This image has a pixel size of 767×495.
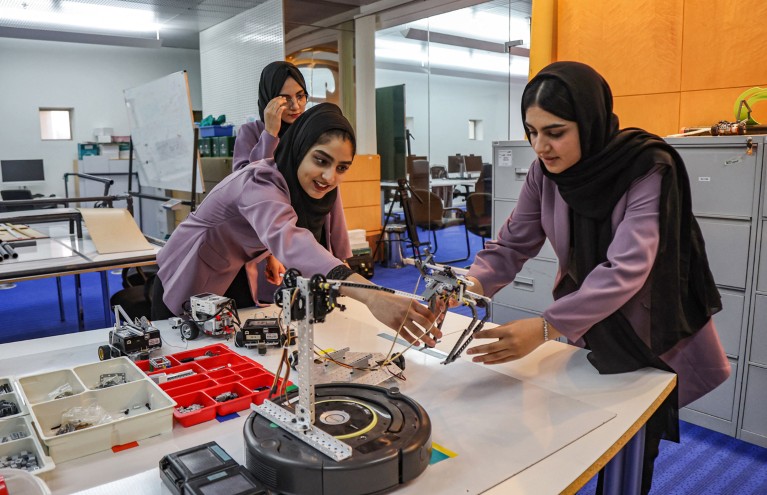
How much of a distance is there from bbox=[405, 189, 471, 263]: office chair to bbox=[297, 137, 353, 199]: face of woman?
440 centimetres

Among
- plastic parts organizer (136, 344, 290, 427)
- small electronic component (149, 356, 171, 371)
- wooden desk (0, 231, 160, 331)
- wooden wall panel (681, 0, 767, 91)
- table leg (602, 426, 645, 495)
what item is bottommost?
table leg (602, 426, 645, 495)

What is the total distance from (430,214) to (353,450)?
5555 mm

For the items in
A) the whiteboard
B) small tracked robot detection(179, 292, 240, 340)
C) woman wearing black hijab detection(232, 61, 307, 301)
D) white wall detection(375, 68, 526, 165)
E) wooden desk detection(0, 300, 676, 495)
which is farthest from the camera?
white wall detection(375, 68, 526, 165)

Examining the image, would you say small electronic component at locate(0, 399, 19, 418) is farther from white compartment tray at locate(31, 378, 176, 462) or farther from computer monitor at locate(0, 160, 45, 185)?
computer monitor at locate(0, 160, 45, 185)

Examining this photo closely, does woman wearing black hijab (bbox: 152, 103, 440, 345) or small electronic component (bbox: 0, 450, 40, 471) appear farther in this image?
woman wearing black hijab (bbox: 152, 103, 440, 345)

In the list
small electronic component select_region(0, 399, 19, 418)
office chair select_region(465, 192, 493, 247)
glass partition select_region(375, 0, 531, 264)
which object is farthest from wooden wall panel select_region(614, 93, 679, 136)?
small electronic component select_region(0, 399, 19, 418)

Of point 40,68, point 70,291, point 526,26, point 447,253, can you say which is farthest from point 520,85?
point 40,68

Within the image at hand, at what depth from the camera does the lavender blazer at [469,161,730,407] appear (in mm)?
1321

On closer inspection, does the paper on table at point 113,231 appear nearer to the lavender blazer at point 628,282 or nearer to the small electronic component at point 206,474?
the lavender blazer at point 628,282

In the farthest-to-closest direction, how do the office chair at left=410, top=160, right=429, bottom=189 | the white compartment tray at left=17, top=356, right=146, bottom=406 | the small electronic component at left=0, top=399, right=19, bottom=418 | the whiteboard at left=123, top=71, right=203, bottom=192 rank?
the office chair at left=410, top=160, right=429, bottom=189, the whiteboard at left=123, top=71, right=203, bottom=192, the white compartment tray at left=17, top=356, right=146, bottom=406, the small electronic component at left=0, top=399, right=19, bottom=418

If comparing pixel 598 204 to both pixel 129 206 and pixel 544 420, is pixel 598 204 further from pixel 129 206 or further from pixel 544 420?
pixel 129 206

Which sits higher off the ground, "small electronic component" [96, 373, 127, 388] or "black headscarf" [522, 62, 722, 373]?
"black headscarf" [522, 62, 722, 373]

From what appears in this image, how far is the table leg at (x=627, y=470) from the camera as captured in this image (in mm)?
1235

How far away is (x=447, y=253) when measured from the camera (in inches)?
293
